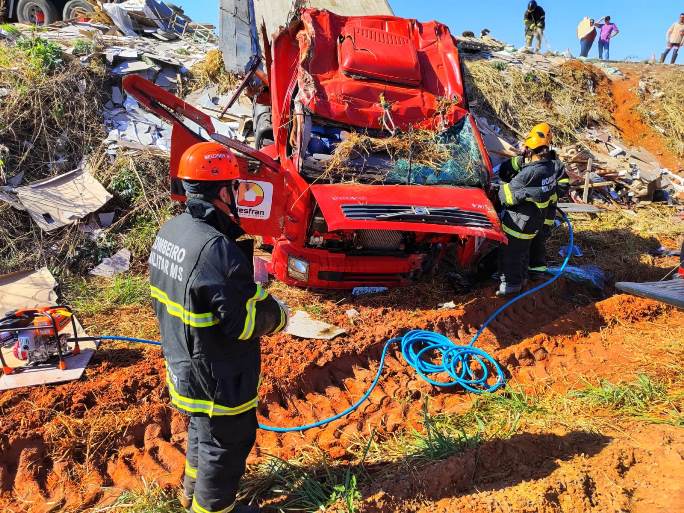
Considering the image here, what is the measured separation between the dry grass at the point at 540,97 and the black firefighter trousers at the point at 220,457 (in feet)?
30.1

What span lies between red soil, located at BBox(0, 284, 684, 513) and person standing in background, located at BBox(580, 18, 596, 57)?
11.7 metres

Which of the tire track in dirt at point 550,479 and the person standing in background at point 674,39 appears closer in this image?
the tire track in dirt at point 550,479

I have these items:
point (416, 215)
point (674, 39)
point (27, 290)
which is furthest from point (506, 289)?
point (674, 39)

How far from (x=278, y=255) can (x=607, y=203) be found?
7.14m

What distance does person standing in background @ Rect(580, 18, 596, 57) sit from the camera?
543 inches

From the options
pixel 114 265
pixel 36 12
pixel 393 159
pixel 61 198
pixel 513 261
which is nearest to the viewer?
pixel 393 159

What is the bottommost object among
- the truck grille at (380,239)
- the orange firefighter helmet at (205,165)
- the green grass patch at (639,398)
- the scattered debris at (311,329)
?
the scattered debris at (311,329)

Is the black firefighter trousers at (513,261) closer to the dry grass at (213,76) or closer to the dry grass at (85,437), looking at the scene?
the dry grass at (85,437)

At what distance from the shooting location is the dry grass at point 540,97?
33.8ft

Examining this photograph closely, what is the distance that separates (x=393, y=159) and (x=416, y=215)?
0.97 m

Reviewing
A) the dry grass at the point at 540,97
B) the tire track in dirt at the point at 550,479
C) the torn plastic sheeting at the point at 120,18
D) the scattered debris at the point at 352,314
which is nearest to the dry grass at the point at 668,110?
the dry grass at the point at 540,97

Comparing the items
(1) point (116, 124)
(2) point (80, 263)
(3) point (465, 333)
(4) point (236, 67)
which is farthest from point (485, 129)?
(2) point (80, 263)

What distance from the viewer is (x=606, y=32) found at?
44.5 ft

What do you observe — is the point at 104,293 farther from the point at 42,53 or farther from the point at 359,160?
the point at 42,53
